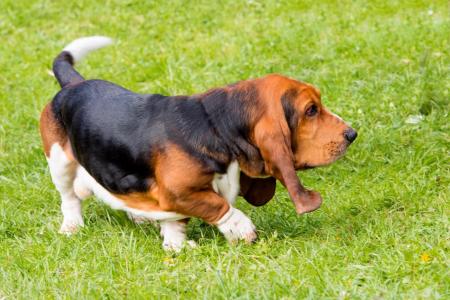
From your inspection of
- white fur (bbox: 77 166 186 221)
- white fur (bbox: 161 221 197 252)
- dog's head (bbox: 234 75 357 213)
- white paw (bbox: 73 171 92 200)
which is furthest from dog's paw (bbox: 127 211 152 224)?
dog's head (bbox: 234 75 357 213)

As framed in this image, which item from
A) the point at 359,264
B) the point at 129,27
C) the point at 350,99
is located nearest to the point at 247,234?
the point at 359,264

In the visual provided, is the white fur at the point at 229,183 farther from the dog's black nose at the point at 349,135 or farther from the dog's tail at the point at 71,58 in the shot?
the dog's tail at the point at 71,58

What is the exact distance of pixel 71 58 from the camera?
629 centimetres

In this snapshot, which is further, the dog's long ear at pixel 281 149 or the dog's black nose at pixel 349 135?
the dog's black nose at pixel 349 135

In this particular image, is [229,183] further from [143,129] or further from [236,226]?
[143,129]

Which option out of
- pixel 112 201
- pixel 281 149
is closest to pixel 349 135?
pixel 281 149

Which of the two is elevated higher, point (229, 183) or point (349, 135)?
point (349, 135)

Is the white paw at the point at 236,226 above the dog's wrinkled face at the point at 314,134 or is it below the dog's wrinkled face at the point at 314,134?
below

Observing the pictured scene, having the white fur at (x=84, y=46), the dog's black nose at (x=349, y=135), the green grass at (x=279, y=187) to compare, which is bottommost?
the green grass at (x=279, y=187)

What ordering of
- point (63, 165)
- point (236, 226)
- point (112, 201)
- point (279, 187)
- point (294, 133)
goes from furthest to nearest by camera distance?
point (279, 187)
point (63, 165)
point (112, 201)
point (236, 226)
point (294, 133)

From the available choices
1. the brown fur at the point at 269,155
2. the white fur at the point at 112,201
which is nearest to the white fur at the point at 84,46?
the white fur at the point at 112,201

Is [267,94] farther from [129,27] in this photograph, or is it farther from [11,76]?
[129,27]

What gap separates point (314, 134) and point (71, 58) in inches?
86.1

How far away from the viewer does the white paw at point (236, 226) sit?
5023mm
